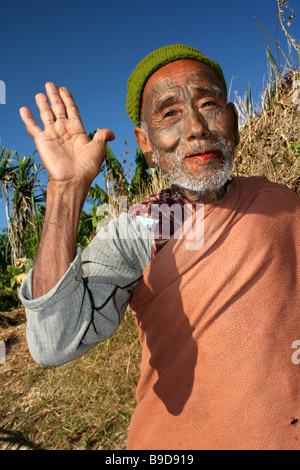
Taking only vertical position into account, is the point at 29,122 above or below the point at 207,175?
above

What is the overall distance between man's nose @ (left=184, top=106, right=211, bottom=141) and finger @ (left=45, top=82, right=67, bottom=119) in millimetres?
601

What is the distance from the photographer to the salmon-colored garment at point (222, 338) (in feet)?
4.29

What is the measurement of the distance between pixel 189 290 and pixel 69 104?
939mm

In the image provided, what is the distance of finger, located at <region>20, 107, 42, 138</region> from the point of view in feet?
4.42

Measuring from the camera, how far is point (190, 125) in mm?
1663

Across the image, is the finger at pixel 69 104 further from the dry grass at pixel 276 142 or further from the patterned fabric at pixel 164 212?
the dry grass at pixel 276 142

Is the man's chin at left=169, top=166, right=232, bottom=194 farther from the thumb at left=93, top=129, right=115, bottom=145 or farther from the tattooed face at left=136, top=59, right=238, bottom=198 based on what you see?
the thumb at left=93, top=129, right=115, bottom=145

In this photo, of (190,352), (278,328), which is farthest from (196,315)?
(278,328)
